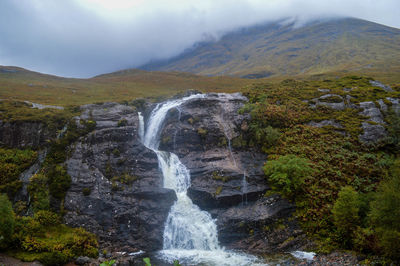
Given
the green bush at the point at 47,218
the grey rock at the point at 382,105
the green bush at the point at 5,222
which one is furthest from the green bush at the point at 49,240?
the grey rock at the point at 382,105

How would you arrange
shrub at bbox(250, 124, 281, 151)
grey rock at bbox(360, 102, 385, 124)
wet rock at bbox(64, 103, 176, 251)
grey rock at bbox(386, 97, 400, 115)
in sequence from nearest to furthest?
1. wet rock at bbox(64, 103, 176, 251)
2. shrub at bbox(250, 124, 281, 151)
3. grey rock at bbox(360, 102, 385, 124)
4. grey rock at bbox(386, 97, 400, 115)

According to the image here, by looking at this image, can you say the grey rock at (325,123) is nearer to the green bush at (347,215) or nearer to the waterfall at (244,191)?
the waterfall at (244,191)

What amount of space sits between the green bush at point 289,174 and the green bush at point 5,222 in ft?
68.5

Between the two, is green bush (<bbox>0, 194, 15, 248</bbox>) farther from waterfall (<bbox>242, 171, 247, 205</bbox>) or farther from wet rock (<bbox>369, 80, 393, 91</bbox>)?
wet rock (<bbox>369, 80, 393, 91</bbox>)

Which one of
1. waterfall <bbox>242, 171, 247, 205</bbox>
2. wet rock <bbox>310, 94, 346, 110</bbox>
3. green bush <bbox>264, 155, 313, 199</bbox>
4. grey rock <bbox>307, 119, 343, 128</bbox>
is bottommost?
waterfall <bbox>242, 171, 247, 205</bbox>

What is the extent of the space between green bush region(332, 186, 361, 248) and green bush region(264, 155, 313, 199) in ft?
13.9

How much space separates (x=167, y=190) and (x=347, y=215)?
1560 cm

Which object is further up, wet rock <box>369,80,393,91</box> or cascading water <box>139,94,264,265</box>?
wet rock <box>369,80,393,91</box>

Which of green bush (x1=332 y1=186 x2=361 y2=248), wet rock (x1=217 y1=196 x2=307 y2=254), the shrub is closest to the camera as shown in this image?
A: green bush (x1=332 y1=186 x2=361 y2=248)

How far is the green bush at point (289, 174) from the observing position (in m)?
21.2

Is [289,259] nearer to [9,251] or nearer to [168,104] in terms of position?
[9,251]

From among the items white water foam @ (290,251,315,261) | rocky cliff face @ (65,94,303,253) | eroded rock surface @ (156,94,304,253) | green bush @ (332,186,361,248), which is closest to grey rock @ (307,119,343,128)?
rocky cliff face @ (65,94,303,253)

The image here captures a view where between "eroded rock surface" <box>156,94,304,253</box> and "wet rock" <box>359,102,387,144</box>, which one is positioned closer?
"eroded rock surface" <box>156,94,304,253</box>

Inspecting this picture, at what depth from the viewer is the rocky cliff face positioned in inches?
816
